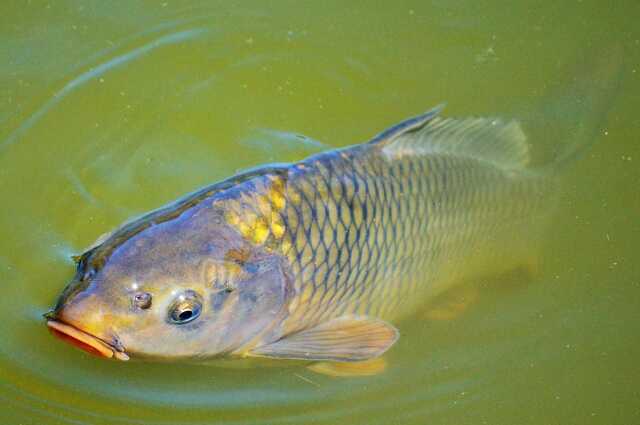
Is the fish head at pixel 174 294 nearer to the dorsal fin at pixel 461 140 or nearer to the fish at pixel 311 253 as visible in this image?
the fish at pixel 311 253

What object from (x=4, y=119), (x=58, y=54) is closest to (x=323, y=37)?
(x=58, y=54)

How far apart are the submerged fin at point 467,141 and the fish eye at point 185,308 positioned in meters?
1.01

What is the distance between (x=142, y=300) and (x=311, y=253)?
66 cm

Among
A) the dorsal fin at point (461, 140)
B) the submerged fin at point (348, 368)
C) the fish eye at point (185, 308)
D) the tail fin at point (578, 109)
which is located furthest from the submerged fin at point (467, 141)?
the fish eye at point (185, 308)

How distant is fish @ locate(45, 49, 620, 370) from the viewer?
2.20m

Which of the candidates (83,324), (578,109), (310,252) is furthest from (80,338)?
(578,109)

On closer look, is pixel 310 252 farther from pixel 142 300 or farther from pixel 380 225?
pixel 142 300

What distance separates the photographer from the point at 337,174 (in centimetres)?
261

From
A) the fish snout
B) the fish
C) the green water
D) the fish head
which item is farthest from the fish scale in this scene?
the fish snout

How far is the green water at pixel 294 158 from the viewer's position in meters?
2.67

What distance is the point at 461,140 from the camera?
296 centimetres

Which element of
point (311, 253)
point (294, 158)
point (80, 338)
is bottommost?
point (80, 338)

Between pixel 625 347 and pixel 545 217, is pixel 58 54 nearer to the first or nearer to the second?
pixel 545 217

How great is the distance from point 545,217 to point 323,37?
1723 mm
